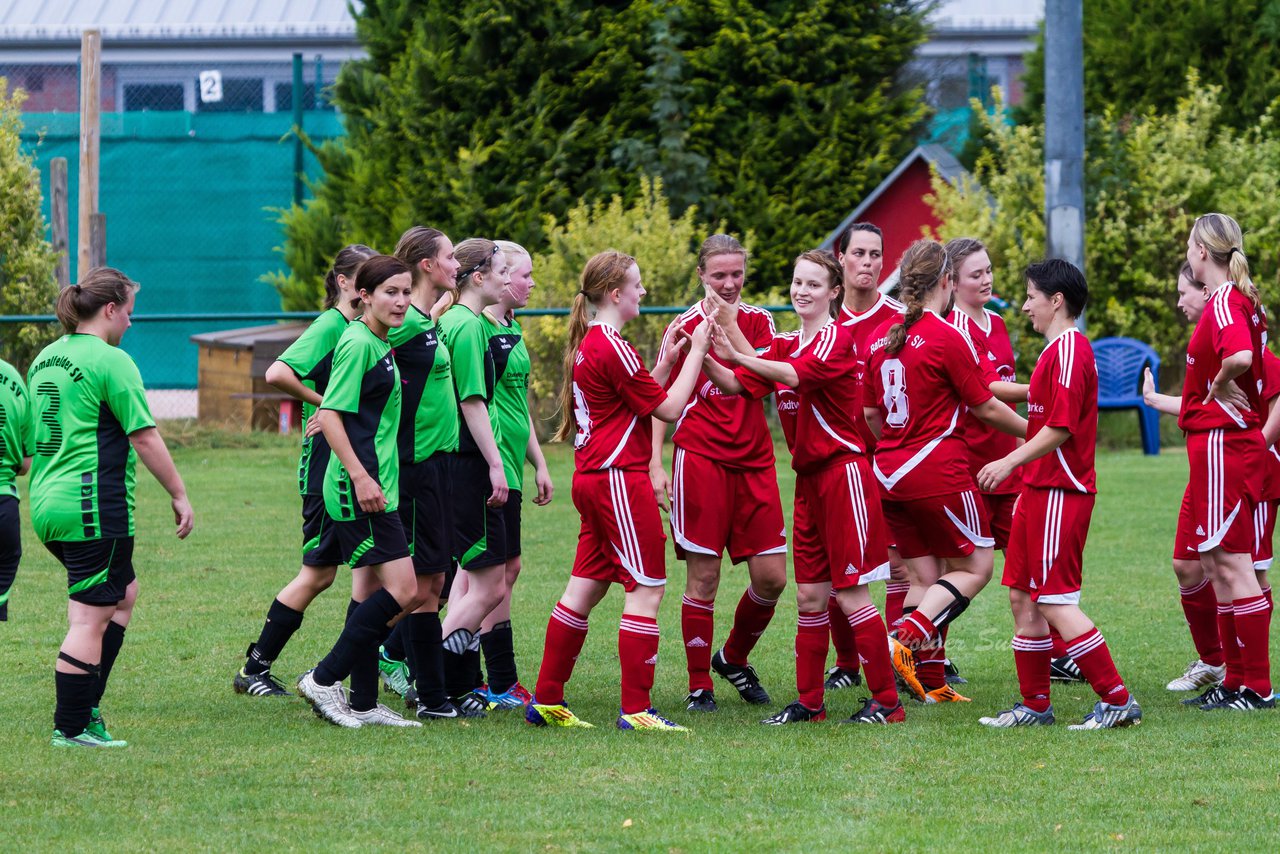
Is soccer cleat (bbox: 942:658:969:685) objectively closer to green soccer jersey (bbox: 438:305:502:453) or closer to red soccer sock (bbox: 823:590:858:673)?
red soccer sock (bbox: 823:590:858:673)

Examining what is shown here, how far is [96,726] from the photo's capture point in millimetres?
6094

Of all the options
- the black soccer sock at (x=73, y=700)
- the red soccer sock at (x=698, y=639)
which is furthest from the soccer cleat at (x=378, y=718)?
the red soccer sock at (x=698, y=639)

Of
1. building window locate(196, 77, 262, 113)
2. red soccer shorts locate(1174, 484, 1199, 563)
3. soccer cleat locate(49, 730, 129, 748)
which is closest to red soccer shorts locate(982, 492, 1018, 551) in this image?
red soccer shorts locate(1174, 484, 1199, 563)

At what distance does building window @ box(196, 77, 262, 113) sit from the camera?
88.8 feet

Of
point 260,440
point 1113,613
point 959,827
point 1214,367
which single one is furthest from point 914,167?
point 959,827

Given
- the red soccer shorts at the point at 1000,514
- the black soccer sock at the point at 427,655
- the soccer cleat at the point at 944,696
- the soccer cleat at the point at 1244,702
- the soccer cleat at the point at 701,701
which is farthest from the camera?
the red soccer shorts at the point at 1000,514

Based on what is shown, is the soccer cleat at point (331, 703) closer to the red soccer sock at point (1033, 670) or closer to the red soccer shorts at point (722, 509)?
the red soccer shorts at point (722, 509)

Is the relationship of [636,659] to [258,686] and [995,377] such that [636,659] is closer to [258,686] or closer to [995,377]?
[258,686]

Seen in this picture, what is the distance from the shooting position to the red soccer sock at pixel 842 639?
286 inches

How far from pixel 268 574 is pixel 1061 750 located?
5.94 m

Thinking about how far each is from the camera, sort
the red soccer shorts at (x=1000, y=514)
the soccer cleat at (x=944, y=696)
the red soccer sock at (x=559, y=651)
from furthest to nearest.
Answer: the red soccer shorts at (x=1000, y=514) → the soccer cleat at (x=944, y=696) → the red soccer sock at (x=559, y=651)

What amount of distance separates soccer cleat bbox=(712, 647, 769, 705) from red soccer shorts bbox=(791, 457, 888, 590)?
760mm

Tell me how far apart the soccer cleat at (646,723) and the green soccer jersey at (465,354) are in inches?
51.6

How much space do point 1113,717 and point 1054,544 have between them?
0.70 m
